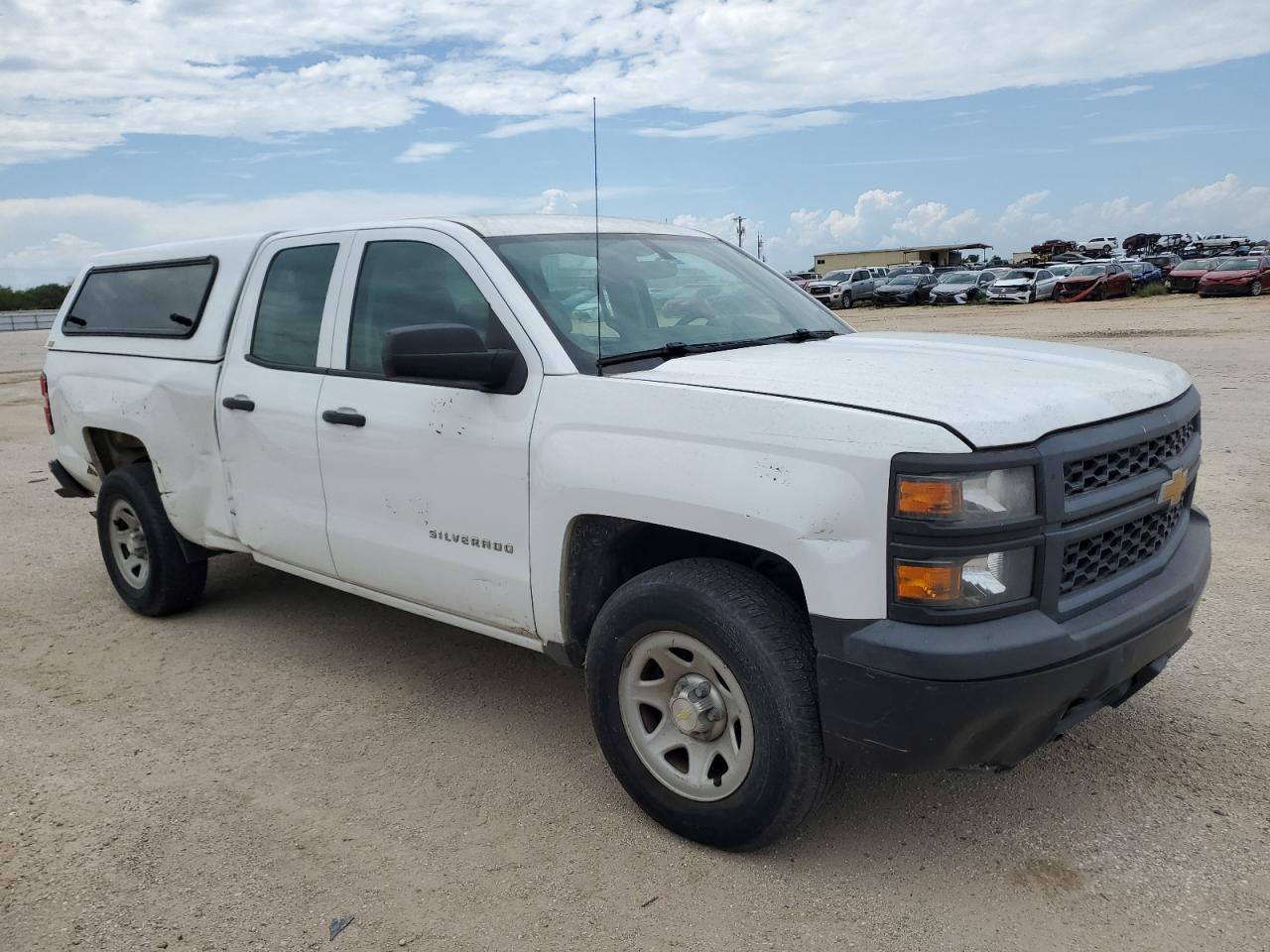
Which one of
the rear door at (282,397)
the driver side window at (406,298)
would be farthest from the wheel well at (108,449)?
the driver side window at (406,298)

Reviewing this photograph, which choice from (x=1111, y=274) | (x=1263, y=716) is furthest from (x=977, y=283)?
(x=1263, y=716)

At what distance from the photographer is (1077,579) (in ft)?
9.37

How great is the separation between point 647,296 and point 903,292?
41070 millimetres

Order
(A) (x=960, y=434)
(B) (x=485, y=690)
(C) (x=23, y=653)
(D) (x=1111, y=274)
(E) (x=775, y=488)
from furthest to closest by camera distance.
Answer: (D) (x=1111, y=274), (C) (x=23, y=653), (B) (x=485, y=690), (E) (x=775, y=488), (A) (x=960, y=434)

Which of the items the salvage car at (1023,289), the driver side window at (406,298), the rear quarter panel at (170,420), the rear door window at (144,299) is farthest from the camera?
the salvage car at (1023,289)

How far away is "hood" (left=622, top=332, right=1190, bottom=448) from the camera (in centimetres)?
273

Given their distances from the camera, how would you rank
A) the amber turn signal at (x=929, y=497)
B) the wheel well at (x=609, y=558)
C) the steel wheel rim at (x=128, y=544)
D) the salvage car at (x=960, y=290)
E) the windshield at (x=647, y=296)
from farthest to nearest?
the salvage car at (x=960, y=290)
the steel wheel rim at (x=128, y=544)
the windshield at (x=647, y=296)
the wheel well at (x=609, y=558)
the amber turn signal at (x=929, y=497)

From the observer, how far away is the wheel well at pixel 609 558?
328 cm

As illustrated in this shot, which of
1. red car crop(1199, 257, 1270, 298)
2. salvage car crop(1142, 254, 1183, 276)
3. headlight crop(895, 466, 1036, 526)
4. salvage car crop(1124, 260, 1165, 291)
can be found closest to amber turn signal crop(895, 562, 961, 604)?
headlight crop(895, 466, 1036, 526)

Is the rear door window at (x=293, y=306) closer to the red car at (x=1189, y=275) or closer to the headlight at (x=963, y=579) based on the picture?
the headlight at (x=963, y=579)

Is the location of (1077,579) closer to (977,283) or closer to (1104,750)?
(1104,750)

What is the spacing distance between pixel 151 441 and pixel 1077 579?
4202 millimetres

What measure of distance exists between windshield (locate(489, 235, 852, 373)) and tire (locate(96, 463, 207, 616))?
8.64 ft

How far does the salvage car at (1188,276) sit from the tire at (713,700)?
40359mm
